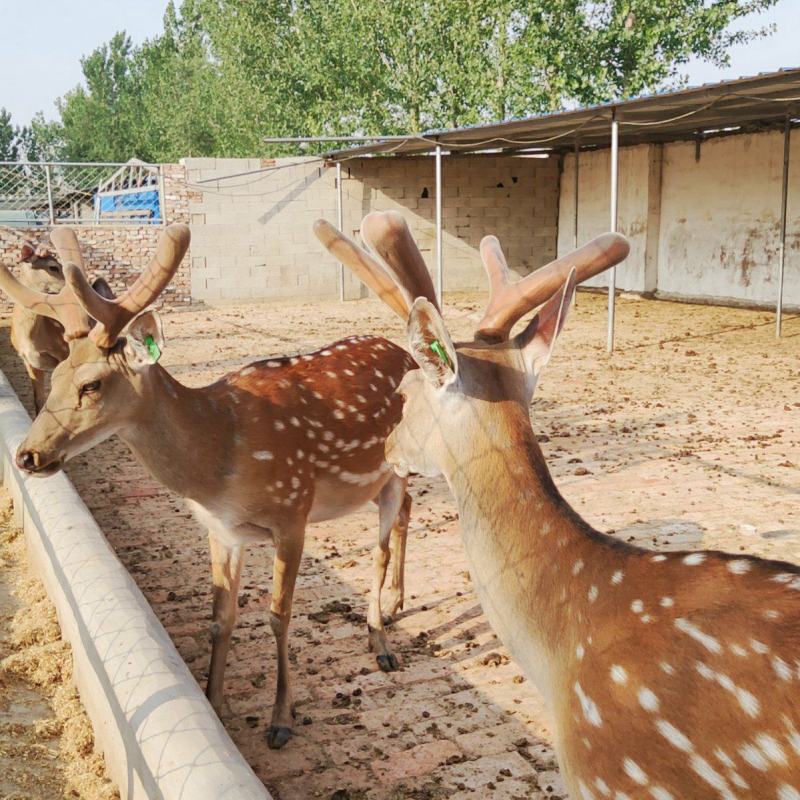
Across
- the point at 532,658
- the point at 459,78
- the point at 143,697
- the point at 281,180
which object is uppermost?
the point at 459,78

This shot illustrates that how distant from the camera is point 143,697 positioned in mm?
2588

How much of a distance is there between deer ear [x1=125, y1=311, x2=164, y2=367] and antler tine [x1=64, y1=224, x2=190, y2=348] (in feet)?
0.12

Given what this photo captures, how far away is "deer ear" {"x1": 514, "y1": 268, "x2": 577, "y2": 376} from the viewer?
7.11ft

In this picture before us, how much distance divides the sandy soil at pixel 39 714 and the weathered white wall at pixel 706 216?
12946mm

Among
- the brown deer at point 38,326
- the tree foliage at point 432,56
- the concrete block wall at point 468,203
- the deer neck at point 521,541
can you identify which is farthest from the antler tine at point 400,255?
the tree foliage at point 432,56

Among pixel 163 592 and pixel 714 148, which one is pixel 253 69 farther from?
pixel 163 592

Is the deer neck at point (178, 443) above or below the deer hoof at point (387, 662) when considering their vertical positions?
above

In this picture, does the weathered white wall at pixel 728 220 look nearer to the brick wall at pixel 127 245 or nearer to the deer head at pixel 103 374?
the brick wall at pixel 127 245

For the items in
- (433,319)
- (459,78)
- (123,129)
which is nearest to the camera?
(433,319)

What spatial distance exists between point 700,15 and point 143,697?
2571cm

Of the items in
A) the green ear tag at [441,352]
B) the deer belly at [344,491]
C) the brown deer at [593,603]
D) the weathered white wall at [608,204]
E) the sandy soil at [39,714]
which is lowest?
the sandy soil at [39,714]

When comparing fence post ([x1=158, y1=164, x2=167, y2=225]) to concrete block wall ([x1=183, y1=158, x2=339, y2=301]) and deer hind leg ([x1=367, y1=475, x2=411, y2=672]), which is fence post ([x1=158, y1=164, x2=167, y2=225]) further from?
deer hind leg ([x1=367, y1=475, x2=411, y2=672])

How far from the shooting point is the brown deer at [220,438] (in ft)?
10.3

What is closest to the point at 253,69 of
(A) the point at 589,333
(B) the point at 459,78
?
(B) the point at 459,78
